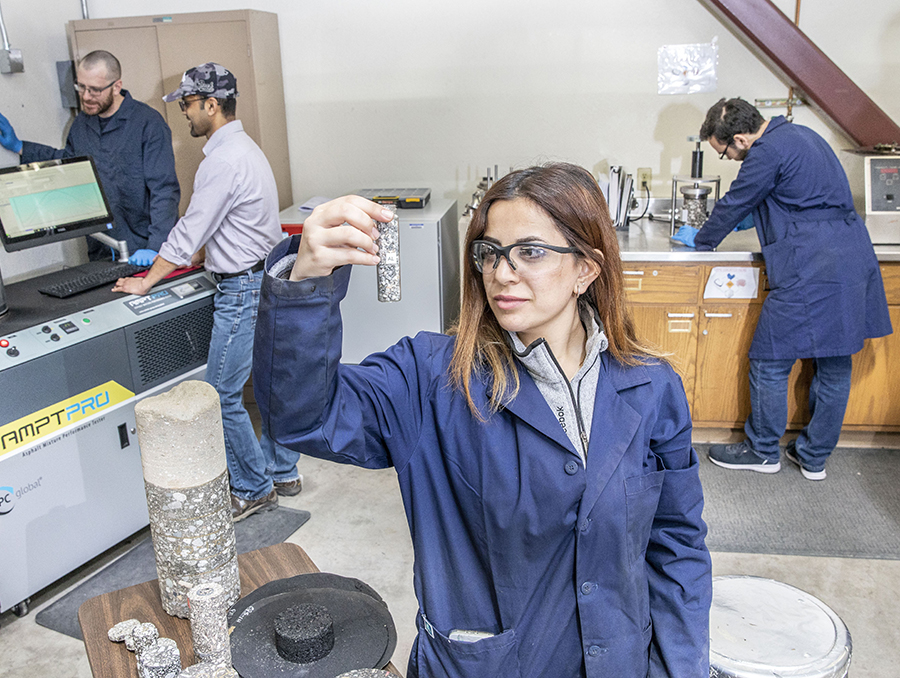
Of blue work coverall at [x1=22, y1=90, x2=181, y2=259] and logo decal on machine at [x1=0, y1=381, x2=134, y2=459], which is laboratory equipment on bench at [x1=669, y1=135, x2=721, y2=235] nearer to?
blue work coverall at [x1=22, y1=90, x2=181, y2=259]

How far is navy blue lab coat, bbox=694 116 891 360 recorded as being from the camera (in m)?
3.05

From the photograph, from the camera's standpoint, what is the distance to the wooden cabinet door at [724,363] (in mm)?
3430

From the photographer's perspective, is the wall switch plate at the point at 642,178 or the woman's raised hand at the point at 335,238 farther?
the wall switch plate at the point at 642,178

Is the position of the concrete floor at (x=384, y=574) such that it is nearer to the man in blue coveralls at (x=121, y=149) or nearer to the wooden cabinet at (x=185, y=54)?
the man in blue coveralls at (x=121, y=149)

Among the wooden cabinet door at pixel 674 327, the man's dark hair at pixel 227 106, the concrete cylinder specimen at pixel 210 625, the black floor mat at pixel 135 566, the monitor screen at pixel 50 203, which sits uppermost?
the man's dark hair at pixel 227 106

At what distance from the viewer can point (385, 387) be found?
1205mm

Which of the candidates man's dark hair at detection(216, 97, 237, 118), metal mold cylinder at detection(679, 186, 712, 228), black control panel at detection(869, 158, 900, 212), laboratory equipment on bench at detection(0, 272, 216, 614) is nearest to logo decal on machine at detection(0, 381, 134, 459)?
laboratory equipment on bench at detection(0, 272, 216, 614)

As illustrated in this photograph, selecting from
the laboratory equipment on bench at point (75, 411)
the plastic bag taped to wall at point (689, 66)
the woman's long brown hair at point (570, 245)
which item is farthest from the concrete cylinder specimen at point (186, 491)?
the plastic bag taped to wall at point (689, 66)

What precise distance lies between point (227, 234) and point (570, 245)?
6.36 feet

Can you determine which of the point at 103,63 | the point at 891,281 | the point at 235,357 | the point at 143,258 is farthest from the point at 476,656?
the point at 103,63

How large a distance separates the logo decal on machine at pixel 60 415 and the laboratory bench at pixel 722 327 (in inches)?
84.3

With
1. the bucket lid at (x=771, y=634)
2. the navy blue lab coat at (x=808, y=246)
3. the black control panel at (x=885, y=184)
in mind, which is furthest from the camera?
the black control panel at (x=885, y=184)

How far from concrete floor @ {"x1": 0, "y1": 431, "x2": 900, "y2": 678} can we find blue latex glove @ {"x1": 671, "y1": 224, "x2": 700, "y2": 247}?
136 centimetres

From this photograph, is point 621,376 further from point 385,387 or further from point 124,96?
point 124,96
